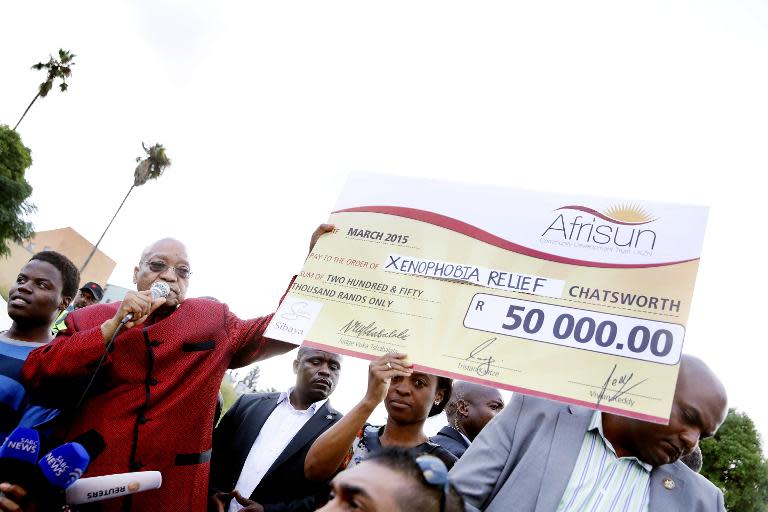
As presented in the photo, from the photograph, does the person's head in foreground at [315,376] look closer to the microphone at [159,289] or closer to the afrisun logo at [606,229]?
the microphone at [159,289]

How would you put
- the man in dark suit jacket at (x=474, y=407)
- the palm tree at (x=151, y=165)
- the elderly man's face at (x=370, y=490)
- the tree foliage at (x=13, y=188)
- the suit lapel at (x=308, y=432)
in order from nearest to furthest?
the elderly man's face at (x=370, y=490)
the suit lapel at (x=308, y=432)
the man in dark suit jacket at (x=474, y=407)
the tree foliage at (x=13, y=188)
the palm tree at (x=151, y=165)

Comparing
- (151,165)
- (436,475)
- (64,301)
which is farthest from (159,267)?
(151,165)

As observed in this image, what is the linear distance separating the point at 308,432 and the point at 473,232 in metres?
1.61

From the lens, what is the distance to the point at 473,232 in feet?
8.97

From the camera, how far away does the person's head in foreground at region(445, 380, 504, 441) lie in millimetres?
4633

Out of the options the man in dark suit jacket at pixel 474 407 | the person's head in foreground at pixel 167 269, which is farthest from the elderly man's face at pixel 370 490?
the man in dark suit jacket at pixel 474 407

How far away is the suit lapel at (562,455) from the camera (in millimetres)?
1987

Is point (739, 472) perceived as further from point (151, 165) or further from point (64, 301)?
point (151, 165)

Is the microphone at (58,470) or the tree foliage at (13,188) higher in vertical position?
the tree foliage at (13,188)

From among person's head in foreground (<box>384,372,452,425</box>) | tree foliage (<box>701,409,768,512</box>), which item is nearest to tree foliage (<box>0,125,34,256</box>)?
person's head in foreground (<box>384,372,452,425</box>)

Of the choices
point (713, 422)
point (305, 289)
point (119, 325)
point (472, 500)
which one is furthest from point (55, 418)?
point (713, 422)

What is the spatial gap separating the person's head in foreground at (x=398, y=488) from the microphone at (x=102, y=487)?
886mm

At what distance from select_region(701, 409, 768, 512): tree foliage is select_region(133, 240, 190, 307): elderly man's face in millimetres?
28412

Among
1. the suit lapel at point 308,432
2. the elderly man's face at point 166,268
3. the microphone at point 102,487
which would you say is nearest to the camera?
the microphone at point 102,487
